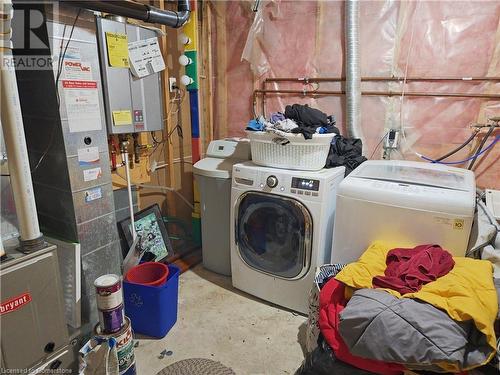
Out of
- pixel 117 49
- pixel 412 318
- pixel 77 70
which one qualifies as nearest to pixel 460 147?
pixel 412 318

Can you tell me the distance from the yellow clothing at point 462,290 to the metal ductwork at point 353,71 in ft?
4.09

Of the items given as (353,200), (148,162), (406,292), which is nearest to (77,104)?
(148,162)

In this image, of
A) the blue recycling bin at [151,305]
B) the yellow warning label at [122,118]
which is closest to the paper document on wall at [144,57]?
the yellow warning label at [122,118]

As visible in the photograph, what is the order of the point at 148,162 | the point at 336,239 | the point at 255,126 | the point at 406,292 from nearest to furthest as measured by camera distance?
the point at 406,292
the point at 336,239
the point at 255,126
the point at 148,162

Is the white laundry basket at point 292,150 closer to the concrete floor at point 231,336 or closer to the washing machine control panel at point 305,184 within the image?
the washing machine control panel at point 305,184

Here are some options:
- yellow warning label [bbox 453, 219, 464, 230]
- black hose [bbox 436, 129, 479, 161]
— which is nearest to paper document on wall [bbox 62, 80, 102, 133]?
yellow warning label [bbox 453, 219, 464, 230]

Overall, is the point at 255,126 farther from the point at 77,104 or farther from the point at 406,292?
the point at 406,292

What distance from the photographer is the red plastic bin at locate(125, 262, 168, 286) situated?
1906mm

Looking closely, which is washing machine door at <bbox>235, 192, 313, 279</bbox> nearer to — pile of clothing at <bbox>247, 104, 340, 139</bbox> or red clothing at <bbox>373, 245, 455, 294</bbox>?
pile of clothing at <bbox>247, 104, 340, 139</bbox>

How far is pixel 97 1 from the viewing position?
160cm

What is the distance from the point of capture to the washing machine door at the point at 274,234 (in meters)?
1.88

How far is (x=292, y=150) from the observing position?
6.14ft

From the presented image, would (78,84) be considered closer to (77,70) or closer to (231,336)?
(77,70)

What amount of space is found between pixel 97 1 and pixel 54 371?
70.3 inches
